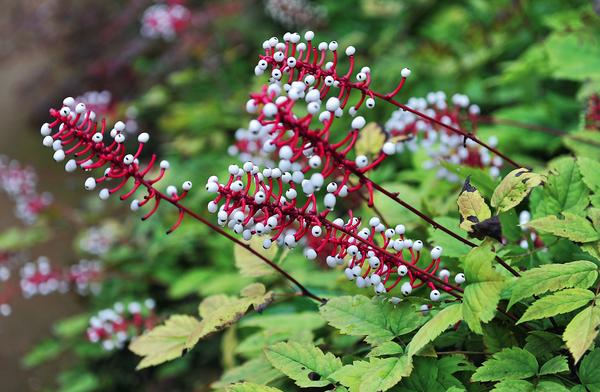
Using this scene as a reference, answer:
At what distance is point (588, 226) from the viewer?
4.74 feet

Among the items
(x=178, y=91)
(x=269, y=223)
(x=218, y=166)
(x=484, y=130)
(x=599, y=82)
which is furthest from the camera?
(x=178, y=91)

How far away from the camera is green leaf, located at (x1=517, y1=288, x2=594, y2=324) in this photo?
132 centimetres

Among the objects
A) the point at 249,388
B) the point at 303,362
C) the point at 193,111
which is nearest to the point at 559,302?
the point at 303,362

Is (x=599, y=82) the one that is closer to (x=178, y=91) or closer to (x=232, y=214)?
(x=232, y=214)

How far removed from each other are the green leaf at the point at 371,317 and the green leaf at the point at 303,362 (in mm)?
79

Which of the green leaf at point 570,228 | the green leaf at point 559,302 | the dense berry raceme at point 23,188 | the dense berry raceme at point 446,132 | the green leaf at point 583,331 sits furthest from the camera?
the dense berry raceme at point 23,188

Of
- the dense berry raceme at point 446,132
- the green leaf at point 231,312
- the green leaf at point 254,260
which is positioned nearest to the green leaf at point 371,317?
the green leaf at point 231,312

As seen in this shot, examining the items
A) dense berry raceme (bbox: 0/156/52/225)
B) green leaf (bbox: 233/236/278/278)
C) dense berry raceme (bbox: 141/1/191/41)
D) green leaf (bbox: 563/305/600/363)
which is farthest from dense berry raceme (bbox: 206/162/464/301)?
dense berry raceme (bbox: 141/1/191/41)

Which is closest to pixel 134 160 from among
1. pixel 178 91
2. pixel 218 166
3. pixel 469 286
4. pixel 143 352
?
pixel 143 352

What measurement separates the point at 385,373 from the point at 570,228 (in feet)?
1.71

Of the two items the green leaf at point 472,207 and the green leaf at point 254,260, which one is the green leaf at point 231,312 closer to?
the green leaf at point 254,260

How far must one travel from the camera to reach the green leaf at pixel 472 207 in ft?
4.70

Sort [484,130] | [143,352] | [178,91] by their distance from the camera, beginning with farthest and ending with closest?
[178,91] → [484,130] → [143,352]

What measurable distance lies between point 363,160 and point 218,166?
2.79 m
